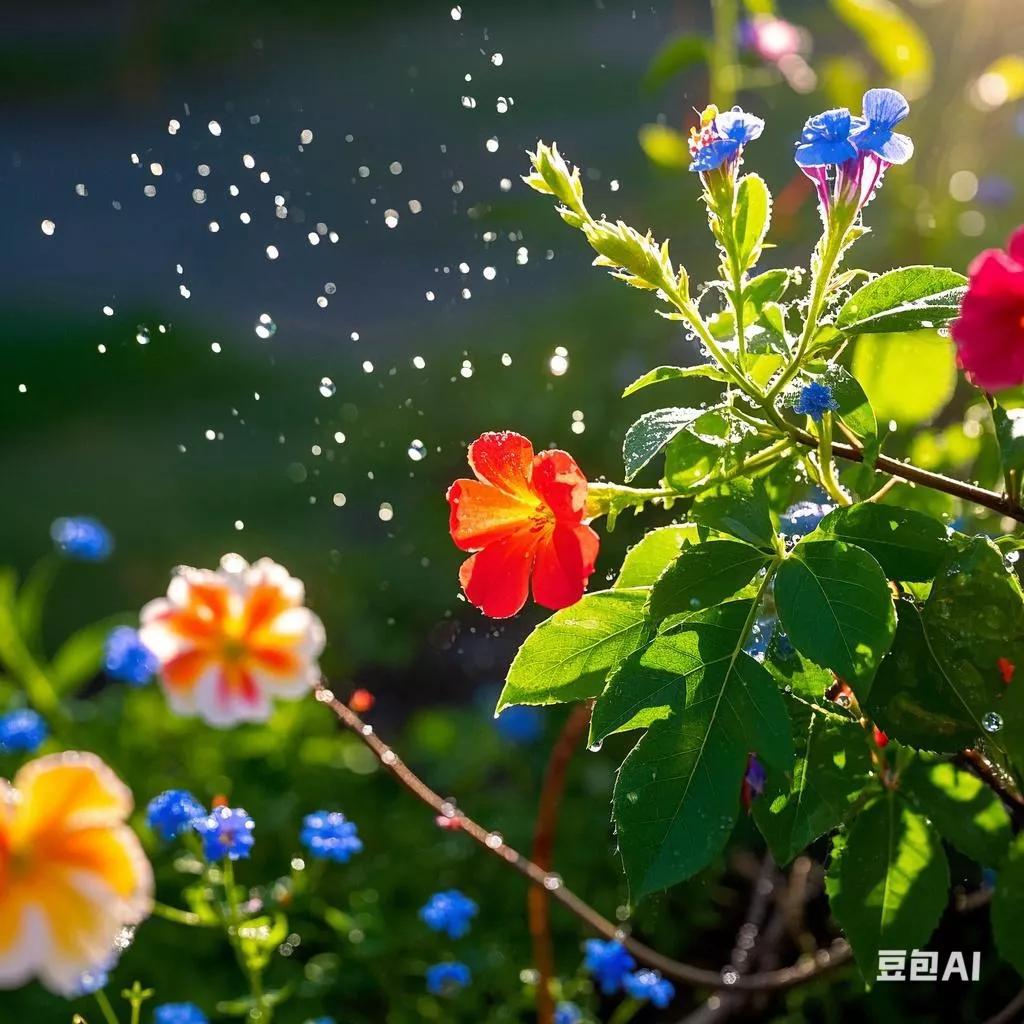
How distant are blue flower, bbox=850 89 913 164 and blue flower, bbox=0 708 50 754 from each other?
1.30m

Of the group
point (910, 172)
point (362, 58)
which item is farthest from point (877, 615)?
point (362, 58)

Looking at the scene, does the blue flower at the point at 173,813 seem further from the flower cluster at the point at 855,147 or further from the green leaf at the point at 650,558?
the flower cluster at the point at 855,147

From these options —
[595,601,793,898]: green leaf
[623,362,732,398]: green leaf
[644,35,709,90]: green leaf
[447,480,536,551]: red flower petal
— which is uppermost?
[644,35,709,90]: green leaf

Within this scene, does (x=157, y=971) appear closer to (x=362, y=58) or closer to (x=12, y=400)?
(x=12, y=400)

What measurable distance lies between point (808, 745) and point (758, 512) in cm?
16

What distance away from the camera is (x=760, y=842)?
5.95 ft

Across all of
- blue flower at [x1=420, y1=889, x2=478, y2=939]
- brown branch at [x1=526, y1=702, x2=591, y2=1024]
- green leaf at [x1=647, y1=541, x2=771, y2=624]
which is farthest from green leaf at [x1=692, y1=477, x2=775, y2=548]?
blue flower at [x1=420, y1=889, x2=478, y2=939]

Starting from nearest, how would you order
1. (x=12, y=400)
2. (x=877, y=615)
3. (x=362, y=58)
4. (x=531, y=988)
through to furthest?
(x=877, y=615) < (x=531, y=988) < (x=12, y=400) < (x=362, y=58)

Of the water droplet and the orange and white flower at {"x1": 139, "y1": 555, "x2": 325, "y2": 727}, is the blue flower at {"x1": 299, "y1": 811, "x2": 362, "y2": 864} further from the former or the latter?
Answer: the water droplet

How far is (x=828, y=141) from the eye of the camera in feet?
2.46

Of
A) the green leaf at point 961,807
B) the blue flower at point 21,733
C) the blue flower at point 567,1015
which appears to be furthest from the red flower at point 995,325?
the blue flower at point 21,733

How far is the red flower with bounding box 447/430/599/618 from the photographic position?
2.54 ft

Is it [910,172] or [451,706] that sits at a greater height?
[910,172]

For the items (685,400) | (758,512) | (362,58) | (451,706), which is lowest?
(758,512)
